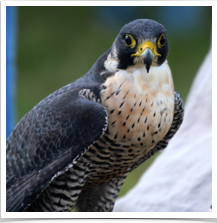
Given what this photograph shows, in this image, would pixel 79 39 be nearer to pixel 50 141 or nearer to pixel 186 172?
pixel 186 172

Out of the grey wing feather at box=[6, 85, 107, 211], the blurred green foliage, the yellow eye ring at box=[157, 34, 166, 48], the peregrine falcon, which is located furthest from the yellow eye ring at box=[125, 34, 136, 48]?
the blurred green foliage

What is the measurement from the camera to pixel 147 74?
7.50ft

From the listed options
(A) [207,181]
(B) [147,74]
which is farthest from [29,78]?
(B) [147,74]

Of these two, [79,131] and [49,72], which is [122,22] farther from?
[79,131]

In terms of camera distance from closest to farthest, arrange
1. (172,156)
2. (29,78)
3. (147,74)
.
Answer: (147,74)
(172,156)
(29,78)

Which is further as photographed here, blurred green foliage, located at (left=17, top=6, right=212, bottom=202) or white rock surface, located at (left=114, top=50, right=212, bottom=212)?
blurred green foliage, located at (left=17, top=6, right=212, bottom=202)

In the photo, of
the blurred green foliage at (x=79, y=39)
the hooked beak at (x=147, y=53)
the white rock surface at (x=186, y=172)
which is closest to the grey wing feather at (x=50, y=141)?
the hooked beak at (x=147, y=53)

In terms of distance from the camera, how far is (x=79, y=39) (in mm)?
9289

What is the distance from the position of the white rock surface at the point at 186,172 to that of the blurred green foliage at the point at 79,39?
4.62m

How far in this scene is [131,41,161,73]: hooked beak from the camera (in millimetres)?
2076

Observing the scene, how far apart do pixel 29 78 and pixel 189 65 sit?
3.80 m

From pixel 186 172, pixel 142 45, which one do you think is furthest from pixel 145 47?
pixel 186 172

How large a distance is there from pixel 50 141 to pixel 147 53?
2.71 feet

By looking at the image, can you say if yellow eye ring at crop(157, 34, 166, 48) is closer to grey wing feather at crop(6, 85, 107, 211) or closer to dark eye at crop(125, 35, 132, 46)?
dark eye at crop(125, 35, 132, 46)
